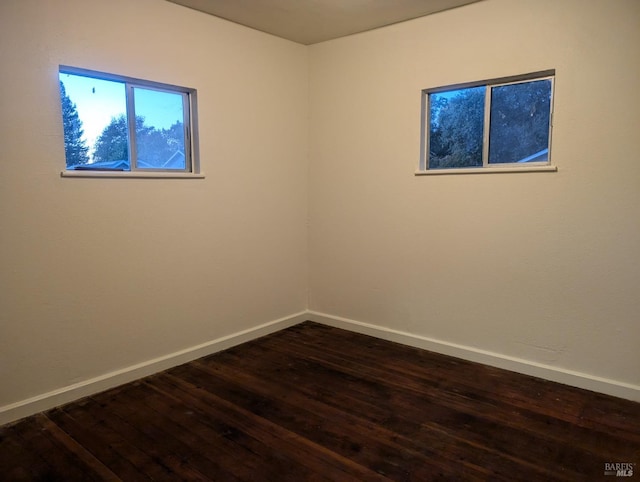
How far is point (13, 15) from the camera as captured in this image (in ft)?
7.98

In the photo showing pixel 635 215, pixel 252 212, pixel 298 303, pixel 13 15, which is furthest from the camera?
pixel 298 303

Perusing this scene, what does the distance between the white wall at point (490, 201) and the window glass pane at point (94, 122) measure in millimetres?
1846

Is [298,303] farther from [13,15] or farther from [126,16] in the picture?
[13,15]

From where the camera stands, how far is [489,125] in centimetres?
328

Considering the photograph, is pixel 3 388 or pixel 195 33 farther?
pixel 195 33

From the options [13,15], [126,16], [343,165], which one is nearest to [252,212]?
[343,165]

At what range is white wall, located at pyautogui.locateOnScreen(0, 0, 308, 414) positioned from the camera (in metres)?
2.54

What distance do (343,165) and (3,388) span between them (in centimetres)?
300

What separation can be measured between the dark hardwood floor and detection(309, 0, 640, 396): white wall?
17.7 inches

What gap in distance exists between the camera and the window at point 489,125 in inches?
121

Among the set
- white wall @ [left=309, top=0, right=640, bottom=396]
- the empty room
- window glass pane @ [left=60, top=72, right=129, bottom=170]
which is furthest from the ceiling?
window glass pane @ [left=60, top=72, right=129, bottom=170]

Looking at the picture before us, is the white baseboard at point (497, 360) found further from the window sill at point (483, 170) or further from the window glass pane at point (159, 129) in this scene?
the window glass pane at point (159, 129)

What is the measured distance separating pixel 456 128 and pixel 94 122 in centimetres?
263

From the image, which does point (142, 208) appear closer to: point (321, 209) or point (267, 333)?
point (267, 333)
